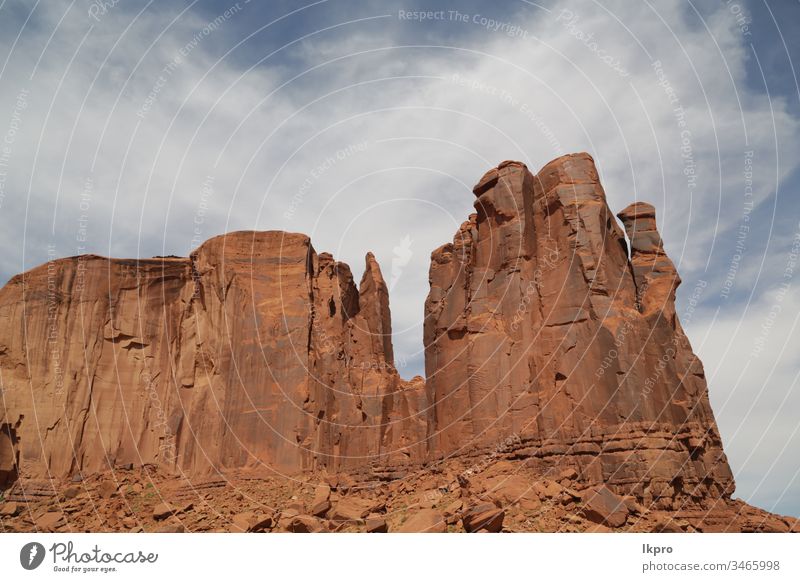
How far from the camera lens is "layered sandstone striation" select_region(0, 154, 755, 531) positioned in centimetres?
2970

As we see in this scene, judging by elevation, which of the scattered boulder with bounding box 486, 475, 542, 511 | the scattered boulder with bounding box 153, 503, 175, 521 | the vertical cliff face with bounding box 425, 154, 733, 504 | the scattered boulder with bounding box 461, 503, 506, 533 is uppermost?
the vertical cliff face with bounding box 425, 154, 733, 504

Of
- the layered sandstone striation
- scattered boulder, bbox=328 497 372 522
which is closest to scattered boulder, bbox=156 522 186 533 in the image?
the layered sandstone striation

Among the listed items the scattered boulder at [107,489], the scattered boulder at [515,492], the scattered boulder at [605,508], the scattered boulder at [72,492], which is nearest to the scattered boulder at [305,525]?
the scattered boulder at [515,492]

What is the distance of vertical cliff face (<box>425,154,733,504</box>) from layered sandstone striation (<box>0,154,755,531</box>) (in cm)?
10

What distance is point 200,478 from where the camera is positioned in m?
45.3

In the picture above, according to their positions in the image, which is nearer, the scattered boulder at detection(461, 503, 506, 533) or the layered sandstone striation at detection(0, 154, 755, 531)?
the scattered boulder at detection(461, 503, 506, 533)

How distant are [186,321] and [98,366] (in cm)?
789

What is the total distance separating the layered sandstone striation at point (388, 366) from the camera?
97.5 ft

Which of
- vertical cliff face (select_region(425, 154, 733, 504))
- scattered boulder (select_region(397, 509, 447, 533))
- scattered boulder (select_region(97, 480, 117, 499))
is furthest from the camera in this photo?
scattered boulder (select_region(97, 480, 117, 499))

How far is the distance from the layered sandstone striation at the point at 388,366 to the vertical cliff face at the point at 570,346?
104 mm
